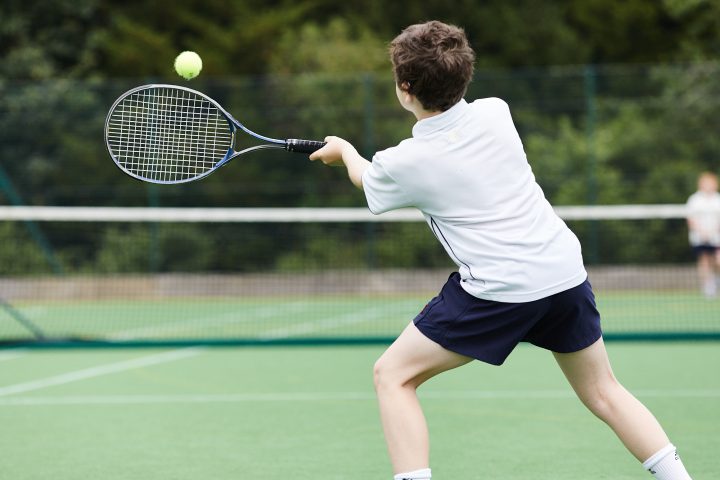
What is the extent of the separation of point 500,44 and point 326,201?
1087 cm

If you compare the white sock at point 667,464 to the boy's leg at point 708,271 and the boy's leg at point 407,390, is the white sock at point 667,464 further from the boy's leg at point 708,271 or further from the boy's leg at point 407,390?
the boy's leg at point 708,271

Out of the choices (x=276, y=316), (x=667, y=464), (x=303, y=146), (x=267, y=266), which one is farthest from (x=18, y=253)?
(x=667, y=464)

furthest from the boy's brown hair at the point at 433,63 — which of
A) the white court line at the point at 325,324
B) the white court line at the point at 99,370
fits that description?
the white court line at the point at 325,324

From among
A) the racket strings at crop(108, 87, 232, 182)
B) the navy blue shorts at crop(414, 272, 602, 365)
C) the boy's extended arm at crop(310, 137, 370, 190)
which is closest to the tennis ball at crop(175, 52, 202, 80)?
the racket strings at crop(108, 87, 232, 182)

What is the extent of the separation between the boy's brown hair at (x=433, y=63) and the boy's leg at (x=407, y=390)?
75cm

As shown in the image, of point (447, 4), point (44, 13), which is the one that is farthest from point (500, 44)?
point (44, 13)

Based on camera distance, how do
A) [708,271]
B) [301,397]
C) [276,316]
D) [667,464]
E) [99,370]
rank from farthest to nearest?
1. [708,271]
2. [276,316]
3. [99,370]
4. [301,397]
5. [667,464]

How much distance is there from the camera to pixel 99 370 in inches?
352

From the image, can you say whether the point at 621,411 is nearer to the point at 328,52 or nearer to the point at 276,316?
the point at 276,316

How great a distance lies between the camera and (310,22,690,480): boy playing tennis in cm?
377

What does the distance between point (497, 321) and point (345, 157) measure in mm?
774

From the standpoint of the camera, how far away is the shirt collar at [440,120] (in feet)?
12.5

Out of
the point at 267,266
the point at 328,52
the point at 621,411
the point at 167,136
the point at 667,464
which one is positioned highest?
the point at 328,52

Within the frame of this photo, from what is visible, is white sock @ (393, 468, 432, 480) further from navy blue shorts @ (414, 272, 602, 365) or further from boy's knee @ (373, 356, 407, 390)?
navy blue shorts @ (414, 272, 602, 365)
